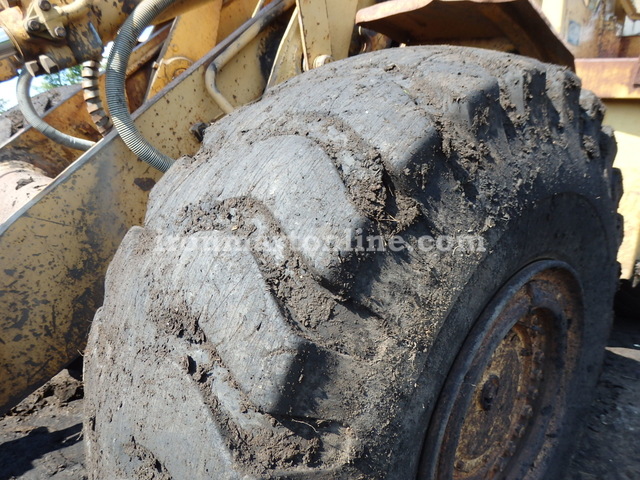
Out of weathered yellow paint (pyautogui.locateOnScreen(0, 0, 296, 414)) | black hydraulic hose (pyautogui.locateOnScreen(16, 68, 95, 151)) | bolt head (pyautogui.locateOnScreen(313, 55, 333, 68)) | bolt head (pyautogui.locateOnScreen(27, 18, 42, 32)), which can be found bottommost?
weathered yellow paint (pyautogui.locateOnScreen(0, 0, 296, 414))

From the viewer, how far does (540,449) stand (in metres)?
1.41

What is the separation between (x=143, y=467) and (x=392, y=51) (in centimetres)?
103

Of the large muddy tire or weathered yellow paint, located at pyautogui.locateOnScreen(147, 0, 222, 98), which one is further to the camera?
weathered yellow paint, located at pyautogui.locateOnScreen(147, 0, 222, 98)

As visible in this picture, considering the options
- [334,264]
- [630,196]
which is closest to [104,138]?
[334,264]

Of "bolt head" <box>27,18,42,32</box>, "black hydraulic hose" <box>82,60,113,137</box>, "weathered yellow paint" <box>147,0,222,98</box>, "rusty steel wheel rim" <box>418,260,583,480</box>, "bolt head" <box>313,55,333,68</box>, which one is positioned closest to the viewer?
"rusty steel wheel rim" <box>418,260,583,480</box>

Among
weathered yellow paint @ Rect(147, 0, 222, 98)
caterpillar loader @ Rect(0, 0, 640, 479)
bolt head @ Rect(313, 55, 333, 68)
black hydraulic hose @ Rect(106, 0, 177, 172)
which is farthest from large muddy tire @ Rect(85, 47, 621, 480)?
weathered yellow paint @ Rect(147, 0, 222, 98)

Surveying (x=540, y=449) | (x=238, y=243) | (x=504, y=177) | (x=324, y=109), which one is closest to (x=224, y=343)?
(x=238, y=243)

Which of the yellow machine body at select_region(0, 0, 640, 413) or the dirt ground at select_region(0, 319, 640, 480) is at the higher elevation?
the yellow machine body at select_region(0, 0, 640, 413)

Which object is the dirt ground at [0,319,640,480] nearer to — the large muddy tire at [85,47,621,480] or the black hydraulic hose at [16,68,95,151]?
the large muddy tire at [85,47,621,480]

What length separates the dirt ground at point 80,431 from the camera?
5.39 feet

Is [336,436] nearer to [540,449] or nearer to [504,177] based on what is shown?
[504,177]

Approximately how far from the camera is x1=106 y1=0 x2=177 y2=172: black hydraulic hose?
1460 mm

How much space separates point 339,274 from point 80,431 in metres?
1.50

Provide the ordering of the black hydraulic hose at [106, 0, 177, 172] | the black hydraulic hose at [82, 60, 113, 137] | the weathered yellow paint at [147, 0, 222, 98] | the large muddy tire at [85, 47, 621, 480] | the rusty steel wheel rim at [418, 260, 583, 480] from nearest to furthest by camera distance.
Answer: the large muddy tire at [85, 47, 621, 480] < the rusty steel wheel rim at [418, 260, 583, 480] < the black hydraulic hose at [106, 0, 177, 172] < the black hydraulic hose at [82, 60, 113, 137] < the weathered yellow paint at [147, 0, 222, 98]
